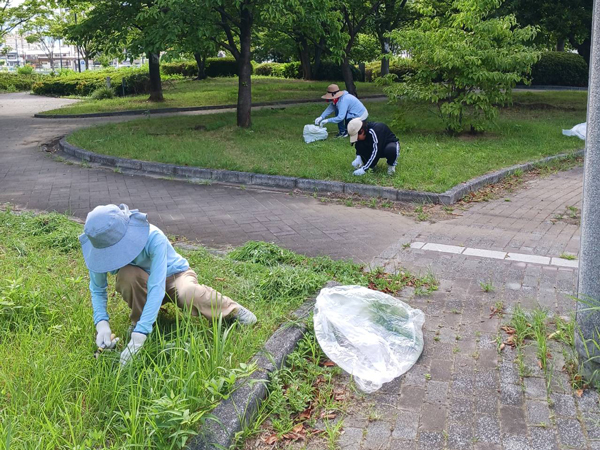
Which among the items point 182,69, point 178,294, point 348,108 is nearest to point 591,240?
point 178,294

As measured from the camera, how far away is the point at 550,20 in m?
16.3

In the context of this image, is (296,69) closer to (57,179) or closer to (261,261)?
(57,179)

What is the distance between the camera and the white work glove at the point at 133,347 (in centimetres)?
326

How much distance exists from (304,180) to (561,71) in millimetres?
24267

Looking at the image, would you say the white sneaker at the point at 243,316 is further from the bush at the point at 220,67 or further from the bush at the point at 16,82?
the bush at the point at 16,82

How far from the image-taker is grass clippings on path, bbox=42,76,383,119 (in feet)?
66.1

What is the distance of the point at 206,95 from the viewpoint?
2294 centimetres

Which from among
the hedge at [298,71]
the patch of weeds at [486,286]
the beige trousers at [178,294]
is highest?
the hedge at [298,71]

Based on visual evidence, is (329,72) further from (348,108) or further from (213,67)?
(348,108)

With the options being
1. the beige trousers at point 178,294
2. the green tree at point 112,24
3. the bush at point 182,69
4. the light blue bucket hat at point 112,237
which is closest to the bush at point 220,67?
the bush at point 182,69

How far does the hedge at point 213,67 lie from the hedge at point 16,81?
26.0ft

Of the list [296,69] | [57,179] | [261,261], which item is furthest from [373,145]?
[296,69]

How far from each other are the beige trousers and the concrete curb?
4.46 metres

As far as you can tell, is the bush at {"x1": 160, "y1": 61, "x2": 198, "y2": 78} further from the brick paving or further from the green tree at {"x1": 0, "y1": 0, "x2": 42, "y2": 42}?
the brick paving
